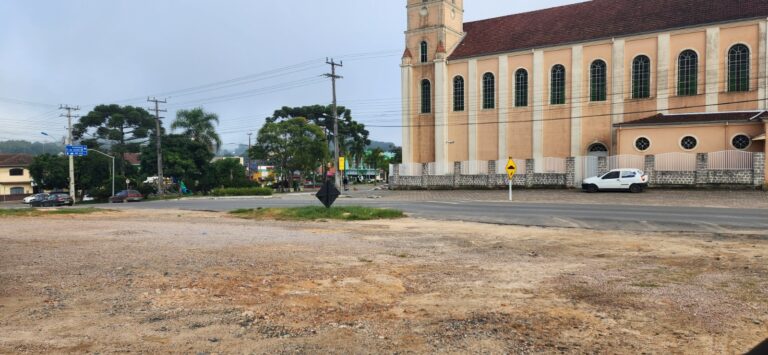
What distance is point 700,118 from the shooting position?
32281 mm

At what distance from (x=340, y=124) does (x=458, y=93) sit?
3444 cm

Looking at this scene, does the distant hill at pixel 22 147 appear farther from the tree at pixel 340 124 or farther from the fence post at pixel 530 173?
the fence post at pixel 530 173

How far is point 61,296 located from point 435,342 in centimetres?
456

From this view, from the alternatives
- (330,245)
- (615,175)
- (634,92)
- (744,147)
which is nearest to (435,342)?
(330,245)

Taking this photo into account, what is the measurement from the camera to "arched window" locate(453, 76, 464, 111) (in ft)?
152

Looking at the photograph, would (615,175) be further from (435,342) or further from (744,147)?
(435,342)

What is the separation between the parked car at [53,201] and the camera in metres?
Result: 46.1

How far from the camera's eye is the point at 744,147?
30719 millimetres

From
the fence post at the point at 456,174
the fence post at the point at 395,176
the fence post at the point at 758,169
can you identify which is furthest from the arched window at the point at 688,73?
the fence post at the point at 395,176

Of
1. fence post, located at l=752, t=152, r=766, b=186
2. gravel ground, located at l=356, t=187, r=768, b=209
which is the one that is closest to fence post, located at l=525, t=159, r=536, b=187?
gravel ground, located at l=356, t=187, r=768, b=209

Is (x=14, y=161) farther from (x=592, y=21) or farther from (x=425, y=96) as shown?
(x=592, y=21)

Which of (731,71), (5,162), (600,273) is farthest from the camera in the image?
(5,162)

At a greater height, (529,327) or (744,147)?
(744,147)

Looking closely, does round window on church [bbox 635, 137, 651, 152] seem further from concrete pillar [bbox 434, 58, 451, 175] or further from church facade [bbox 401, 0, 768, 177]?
concrete pillar [bbox 434, 58, 451, 175]
